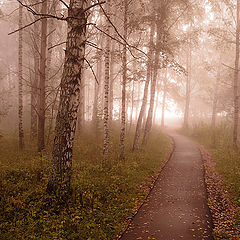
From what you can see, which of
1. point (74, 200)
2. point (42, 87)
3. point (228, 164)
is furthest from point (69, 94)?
point (228, 164)

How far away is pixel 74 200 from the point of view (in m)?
5.30

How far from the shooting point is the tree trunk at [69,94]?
4980 millimetres

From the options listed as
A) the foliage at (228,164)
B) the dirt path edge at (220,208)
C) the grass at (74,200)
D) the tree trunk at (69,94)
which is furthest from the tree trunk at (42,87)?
the foliage at (228,164)

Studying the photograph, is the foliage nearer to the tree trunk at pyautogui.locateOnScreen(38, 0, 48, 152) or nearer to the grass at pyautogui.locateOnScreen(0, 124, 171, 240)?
the grass at pyautogui.locateOnScreen(0, 124, 171, 240)

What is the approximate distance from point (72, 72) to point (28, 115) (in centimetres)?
1772

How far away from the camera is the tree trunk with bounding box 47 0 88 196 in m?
4.98

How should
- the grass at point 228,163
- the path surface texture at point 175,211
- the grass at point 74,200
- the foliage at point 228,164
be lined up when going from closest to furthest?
1. the grass at point 74,200
2. the path surface texture at point 175,211
3. the foliage at point 228,164
4. the grass at point 228,163

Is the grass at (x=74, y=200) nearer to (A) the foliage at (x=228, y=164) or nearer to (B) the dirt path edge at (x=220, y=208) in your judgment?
(B) the dirt path edge at (x=220, y=208)

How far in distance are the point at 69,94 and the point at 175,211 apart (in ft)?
14.4

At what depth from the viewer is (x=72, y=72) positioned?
16.5ft

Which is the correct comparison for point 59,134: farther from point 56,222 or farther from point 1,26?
point 1,26

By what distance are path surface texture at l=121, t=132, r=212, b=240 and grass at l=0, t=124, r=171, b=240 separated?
0.42 meters

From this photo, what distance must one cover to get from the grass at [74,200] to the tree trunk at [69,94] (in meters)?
0.64

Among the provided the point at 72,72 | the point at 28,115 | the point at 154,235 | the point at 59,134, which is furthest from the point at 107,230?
the point at 28,115
